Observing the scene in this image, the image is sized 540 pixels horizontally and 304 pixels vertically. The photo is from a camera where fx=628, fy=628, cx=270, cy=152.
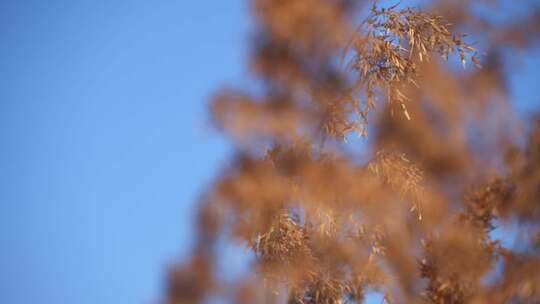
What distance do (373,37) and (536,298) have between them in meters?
2.68

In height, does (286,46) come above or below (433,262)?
above

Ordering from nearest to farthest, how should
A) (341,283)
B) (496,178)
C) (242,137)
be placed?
(496,178) → (341,283) → (242,137)

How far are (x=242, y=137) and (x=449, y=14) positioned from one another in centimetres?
275

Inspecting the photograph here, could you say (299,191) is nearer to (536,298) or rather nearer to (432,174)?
(432,174)

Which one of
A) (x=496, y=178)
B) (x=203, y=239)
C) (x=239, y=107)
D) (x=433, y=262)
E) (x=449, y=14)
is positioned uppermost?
(x=449, y=14)

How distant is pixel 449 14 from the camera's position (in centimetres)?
668

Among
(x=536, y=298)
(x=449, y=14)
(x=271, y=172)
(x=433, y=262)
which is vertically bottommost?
(x=536, y=298)

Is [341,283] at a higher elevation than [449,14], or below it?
below

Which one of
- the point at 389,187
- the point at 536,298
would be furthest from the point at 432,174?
the point at 536,298

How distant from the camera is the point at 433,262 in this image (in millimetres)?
4344

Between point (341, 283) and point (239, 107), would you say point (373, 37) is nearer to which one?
point (239, 107)

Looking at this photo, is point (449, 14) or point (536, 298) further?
point (449, 14)

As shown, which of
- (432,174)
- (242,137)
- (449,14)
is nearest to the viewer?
(242,137)

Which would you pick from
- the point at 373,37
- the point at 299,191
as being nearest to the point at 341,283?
the point at 299,191
